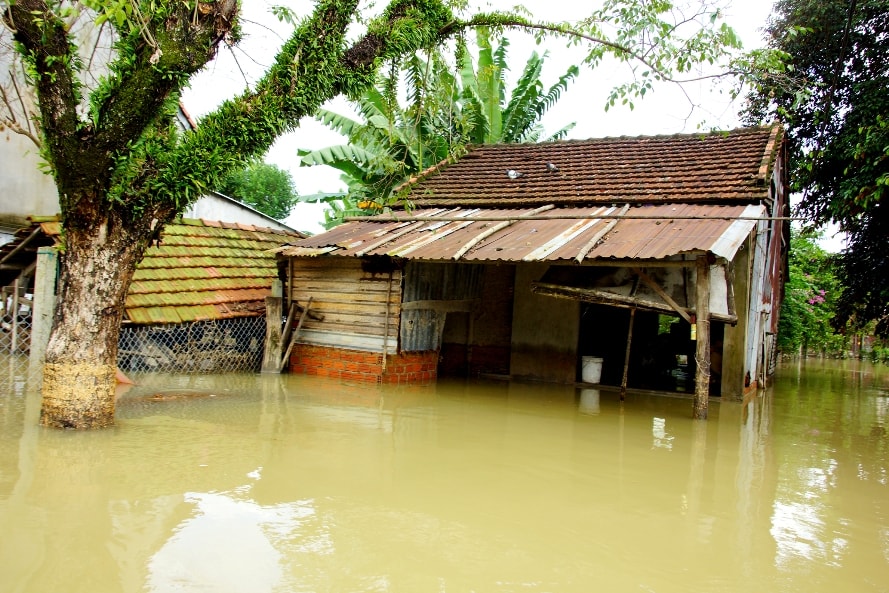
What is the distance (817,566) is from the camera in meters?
3.86

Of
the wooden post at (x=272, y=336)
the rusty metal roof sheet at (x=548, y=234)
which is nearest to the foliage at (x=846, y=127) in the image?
the rusty metal roof sheet at (x=548, y=234)

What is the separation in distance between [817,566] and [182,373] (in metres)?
8.86

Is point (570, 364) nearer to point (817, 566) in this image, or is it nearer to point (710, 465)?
point (710, 465)

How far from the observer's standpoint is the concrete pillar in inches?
292

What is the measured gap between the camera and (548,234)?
9656 mm

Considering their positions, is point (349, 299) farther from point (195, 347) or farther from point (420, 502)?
point (420, 502)

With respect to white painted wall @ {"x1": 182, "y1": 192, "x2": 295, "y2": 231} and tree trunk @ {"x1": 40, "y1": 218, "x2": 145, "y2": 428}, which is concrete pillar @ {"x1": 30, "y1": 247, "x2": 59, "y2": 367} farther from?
white painted wall @ {"x1": 182, "y1": 192, "x2": 295, "y2": 231}

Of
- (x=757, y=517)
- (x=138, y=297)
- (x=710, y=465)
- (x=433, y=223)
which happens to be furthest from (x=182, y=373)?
(x=757, y=517)

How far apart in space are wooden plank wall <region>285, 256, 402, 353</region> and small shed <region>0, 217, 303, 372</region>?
0.80 m

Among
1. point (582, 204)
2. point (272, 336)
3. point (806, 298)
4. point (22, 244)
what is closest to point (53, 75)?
point (22, 244)

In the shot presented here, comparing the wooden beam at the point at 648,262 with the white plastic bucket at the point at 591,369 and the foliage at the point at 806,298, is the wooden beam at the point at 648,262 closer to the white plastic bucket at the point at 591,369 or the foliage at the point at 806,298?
the white plastic bucket at the point at 591,369

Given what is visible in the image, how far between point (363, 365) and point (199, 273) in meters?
3.30

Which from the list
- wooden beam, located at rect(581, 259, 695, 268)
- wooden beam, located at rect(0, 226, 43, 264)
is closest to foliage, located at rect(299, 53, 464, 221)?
wooden beam, located at rect(581, 259, 695, 268)

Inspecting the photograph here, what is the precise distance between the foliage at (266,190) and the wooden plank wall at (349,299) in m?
16.3
